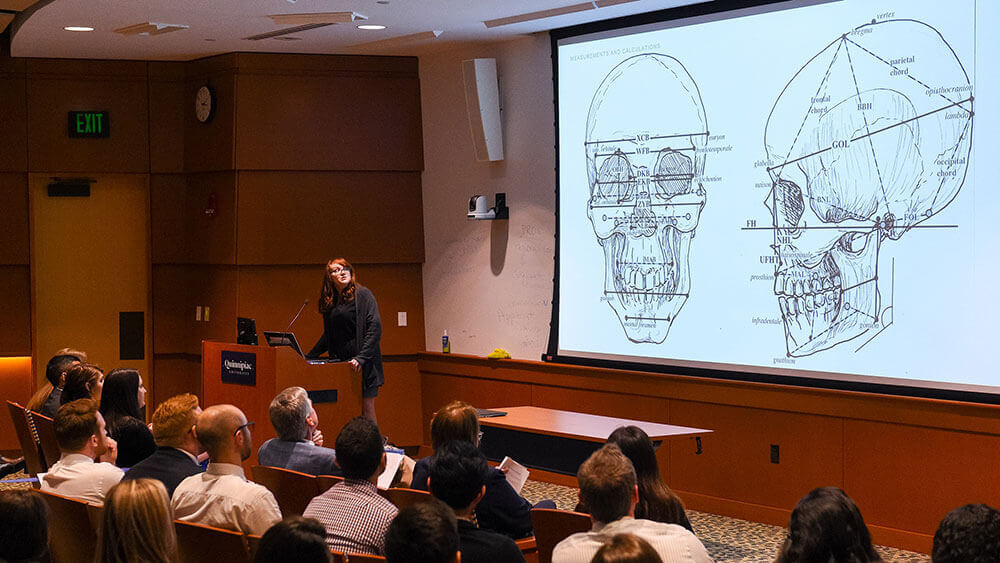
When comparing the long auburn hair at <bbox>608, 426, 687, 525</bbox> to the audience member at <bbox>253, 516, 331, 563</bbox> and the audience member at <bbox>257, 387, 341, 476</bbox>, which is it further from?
the audience member at <bbox>253, 516, 331, 563</bbox>

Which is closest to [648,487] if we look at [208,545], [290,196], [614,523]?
[614,523]

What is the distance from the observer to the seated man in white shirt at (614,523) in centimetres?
305

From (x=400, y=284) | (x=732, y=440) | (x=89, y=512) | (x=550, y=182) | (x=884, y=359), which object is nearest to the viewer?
(x=89, y=512)

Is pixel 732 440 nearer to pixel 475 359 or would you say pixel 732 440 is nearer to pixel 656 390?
pixel 656 390

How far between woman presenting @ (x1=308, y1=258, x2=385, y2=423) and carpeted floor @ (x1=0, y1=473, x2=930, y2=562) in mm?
1445

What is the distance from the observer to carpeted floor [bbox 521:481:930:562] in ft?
19.6

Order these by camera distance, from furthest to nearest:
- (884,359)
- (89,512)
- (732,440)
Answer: (732,440)
(884,359)
(89,512)

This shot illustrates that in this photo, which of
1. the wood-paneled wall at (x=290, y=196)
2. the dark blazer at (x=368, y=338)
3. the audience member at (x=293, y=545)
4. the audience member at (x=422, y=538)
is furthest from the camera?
the wood-paneled wall at (x=290, y=196)

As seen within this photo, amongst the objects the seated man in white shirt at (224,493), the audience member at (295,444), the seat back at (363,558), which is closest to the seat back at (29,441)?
the audience member at (295,444)

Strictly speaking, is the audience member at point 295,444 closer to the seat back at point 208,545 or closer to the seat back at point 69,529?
the seat back at point 69,529

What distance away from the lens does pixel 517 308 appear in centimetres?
860

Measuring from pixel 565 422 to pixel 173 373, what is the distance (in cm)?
490

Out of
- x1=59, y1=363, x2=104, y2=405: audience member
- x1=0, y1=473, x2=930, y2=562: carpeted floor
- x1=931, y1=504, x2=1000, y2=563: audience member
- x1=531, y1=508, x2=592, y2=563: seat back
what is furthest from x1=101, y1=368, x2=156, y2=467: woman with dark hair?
x1=931, y1=504, x2=1000, y2=563: audience member

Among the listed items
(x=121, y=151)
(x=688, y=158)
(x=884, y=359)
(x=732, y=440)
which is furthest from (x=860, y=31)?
(x=121, y=151)
